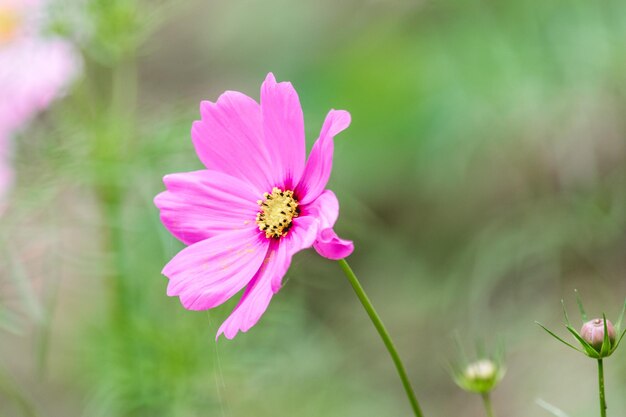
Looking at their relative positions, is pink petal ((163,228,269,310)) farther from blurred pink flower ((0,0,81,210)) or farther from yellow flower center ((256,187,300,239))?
blurred pink flower ((0,0,81,210))

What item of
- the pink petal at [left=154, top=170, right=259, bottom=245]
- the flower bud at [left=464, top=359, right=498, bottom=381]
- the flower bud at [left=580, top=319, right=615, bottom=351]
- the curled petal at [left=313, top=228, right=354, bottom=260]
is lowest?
the flower bud at [left=580, top=319, right=615, bottom=351]

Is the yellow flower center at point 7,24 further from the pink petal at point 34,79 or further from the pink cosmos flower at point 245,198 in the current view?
the pink cosmos flower at point 245,198

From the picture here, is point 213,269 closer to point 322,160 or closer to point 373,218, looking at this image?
point 322,160

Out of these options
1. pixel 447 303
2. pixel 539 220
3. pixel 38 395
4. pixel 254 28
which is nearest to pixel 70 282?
pixel 38 395

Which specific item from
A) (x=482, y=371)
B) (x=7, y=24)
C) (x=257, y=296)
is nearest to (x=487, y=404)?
(x=482, y=371)

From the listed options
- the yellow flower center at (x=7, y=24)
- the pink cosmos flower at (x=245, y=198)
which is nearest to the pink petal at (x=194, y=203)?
the pink cosmos flower at (x=245, y=198)

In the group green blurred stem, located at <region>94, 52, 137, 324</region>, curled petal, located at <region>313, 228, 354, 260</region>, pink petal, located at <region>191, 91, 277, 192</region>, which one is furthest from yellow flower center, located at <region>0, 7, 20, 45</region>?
curled petal, located at <region>313, 228, 354, 260</region>
